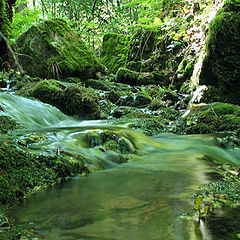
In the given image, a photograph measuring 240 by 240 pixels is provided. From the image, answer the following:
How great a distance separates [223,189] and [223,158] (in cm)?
208

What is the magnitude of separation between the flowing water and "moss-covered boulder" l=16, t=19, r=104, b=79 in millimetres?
6357

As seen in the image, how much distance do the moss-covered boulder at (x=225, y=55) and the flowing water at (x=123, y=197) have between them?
3760 millimetres

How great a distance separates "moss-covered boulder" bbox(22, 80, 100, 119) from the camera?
684 centimetres

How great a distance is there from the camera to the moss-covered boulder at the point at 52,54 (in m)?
9.69

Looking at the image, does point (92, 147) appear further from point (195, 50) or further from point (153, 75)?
point (153, 75)

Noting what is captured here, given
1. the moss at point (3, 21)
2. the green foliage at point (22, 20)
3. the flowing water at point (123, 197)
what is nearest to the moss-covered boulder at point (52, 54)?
the green foliage at point (22, 20)

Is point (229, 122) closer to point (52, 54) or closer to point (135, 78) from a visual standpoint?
point (135, 78)

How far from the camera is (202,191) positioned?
1968 mm

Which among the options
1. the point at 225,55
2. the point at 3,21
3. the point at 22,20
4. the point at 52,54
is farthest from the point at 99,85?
the point at 22,20

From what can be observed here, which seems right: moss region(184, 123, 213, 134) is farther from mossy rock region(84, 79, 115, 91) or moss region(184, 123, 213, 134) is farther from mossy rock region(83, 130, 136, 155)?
mossy rock region(84, 79, 115, 91)

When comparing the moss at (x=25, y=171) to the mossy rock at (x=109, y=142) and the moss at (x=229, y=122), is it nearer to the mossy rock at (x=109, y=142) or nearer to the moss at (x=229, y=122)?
the mossy rock at (x=109, y=142)

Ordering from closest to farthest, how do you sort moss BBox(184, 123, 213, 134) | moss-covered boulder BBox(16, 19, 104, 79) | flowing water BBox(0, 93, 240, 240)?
flowing water BBox(0, 93, 240, 240)
moss BBox(184, 123, 213, 134)
moss-covered boulder BBox(16, 19, 104, 79)

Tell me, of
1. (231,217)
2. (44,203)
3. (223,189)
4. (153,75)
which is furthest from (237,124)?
(153,75)

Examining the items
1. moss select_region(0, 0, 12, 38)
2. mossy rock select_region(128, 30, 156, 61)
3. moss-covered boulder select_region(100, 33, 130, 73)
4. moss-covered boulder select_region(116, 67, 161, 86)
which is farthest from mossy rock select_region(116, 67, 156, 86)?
moss select_region(0, 0, 12, 38)
